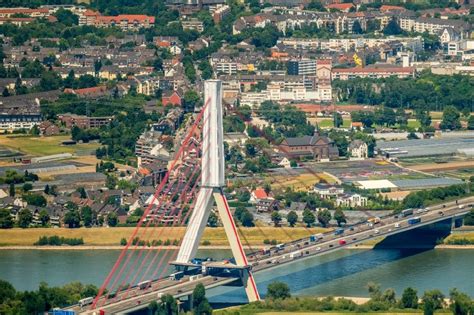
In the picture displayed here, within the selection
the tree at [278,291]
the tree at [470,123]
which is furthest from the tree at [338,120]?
the tree at [278,291]

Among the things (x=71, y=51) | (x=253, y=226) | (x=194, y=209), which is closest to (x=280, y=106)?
(x=71, y=51)

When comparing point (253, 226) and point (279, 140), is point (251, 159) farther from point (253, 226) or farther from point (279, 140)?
point (253, 226)

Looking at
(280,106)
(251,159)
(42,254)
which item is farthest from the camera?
(280,106)

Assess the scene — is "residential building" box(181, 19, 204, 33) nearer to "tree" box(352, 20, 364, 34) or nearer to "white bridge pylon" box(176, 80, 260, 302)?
"tree" box(352, 20, 364, 34)

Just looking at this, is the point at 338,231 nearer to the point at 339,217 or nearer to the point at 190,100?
the point at 339,217

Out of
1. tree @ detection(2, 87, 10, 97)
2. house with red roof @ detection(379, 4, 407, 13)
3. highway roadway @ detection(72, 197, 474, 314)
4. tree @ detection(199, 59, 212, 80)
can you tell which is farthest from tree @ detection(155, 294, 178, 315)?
house with red roof @ detection(379, 4, 407, 13)
